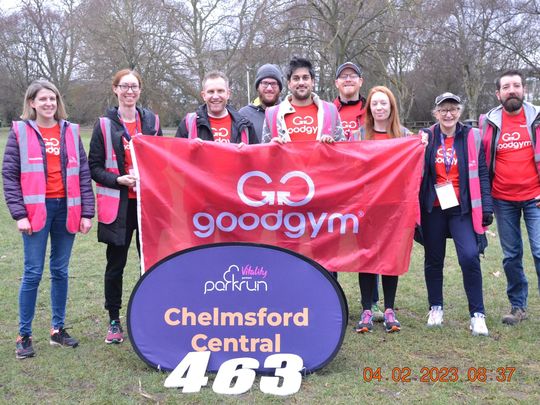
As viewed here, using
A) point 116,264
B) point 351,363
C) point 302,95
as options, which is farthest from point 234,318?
point 302,95

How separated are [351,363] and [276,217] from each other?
50.5 inches

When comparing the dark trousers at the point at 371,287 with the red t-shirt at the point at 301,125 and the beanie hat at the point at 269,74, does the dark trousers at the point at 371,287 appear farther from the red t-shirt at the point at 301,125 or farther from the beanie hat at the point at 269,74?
the beanie hat at the point at 269,74

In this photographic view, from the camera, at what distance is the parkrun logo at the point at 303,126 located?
15.4 feet

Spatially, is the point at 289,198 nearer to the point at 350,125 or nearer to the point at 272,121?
the point at 272,121

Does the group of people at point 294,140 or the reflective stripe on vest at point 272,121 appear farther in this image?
the reflective stripe on vest at point 272,121

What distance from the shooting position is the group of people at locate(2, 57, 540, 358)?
13.8 ft

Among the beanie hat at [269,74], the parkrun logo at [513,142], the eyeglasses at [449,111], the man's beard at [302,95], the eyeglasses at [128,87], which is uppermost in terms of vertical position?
the beanie hat at [269,74]

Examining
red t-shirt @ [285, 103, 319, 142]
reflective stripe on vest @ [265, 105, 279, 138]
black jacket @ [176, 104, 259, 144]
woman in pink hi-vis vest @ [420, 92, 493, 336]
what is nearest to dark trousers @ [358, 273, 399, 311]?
woman in pink hi-vis vest @ [420, 92, 493, 336]

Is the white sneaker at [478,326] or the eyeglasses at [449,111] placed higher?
the eyeglasses at [449,111]

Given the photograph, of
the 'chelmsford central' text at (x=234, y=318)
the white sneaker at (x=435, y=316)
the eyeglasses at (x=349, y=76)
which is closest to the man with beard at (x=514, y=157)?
the white sneaker at (x=435, y=316)

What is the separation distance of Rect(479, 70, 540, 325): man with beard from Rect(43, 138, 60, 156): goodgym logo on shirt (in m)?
3.66

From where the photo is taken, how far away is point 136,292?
12.7 ft

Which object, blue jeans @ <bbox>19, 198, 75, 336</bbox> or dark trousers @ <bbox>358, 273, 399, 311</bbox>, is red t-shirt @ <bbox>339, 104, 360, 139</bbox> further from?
blue jeans @ <bbox>19, 198, 75, 336</bbox>

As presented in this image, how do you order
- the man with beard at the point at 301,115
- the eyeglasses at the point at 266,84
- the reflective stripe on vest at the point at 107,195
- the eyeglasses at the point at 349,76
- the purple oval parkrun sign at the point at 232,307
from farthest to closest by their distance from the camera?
the eyeglasses at the point at 266,84 < the eyeglasses at the point at 349,76 < the man with beard at the point at 301,115 < the reflective stripe on vest at the point at 107,195 < the purple oval parkrun sign at the point at 232,307
